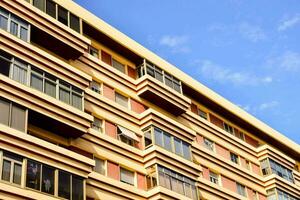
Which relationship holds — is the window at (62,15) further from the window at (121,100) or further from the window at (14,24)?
the window at (121,100)

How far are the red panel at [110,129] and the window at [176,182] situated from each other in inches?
136

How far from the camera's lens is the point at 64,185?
26.3m

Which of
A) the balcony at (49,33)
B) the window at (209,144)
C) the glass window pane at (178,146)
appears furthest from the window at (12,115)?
the window at (209,144)

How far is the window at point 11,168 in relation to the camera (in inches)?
938

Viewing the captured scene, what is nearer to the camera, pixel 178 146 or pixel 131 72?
pixel 178 146

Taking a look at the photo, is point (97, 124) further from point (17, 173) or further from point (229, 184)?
point (229, 184)

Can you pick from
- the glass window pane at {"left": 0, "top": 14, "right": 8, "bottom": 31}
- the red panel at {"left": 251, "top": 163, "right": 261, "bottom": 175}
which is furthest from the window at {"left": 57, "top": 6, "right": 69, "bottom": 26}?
the red panel at {"left": 251, "top": 163, "right": 261, "bottom": 175}

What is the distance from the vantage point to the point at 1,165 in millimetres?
23766

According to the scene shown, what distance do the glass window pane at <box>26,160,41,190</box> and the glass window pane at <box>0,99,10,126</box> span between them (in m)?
2.24

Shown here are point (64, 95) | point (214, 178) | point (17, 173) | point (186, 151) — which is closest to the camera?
point (17, 173)

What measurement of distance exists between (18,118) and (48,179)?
3.32 m

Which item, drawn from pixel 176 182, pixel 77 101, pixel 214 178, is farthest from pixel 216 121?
pixel 77 101

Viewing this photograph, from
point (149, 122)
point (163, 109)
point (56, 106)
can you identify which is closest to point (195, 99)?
point (163, 109)

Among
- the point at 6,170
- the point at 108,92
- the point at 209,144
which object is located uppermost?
the point at 108,92
